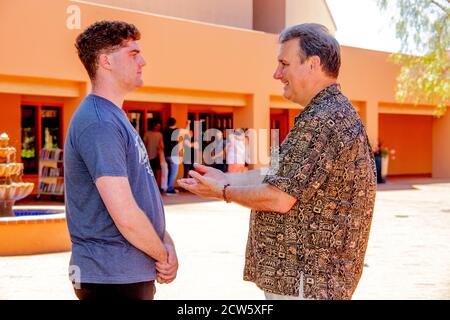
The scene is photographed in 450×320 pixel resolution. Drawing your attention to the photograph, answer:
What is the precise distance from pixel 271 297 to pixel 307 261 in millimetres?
221

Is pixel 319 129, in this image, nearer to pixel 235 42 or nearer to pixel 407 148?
pixel 235 42

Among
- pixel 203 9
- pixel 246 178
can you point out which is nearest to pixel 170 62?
pixel 203 9

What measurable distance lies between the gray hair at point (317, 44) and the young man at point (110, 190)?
662mm

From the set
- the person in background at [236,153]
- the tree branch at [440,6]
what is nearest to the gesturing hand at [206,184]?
the person in background at [236,153]

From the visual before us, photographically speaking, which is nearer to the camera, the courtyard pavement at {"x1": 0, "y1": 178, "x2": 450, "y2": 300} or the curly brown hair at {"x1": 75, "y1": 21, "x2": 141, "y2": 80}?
the curly brown hair at {"x1": 75, "y1": 21, "x2": 141, "y2": 80}

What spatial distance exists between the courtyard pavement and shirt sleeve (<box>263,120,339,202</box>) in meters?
3.85

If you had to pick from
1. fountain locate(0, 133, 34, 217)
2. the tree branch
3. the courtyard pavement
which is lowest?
the courtyard pavement

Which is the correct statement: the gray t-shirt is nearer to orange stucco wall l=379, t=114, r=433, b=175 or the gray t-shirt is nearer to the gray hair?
the gray hair

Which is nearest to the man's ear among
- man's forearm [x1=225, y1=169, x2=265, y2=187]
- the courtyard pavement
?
man's forearm [x1=225, y1=169, x2=265, y2=187]

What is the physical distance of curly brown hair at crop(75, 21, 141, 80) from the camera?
9.79 ft

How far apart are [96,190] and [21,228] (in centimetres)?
660

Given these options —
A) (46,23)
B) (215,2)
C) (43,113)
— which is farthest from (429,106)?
(46,23)

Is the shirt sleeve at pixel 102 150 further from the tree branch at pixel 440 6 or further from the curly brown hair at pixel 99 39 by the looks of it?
the tree branch at pixel 440 6

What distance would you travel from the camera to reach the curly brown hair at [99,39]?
2.98 m
